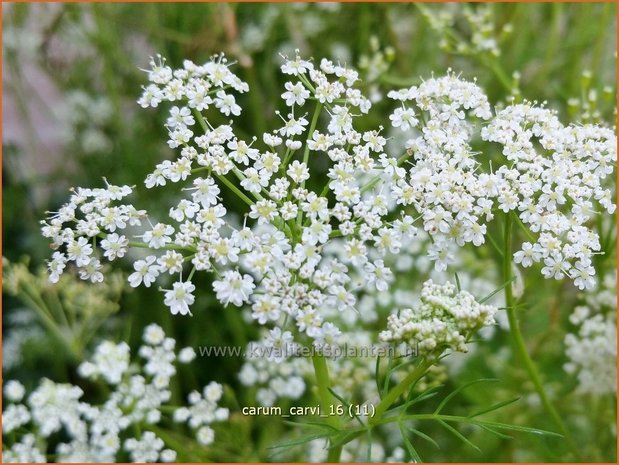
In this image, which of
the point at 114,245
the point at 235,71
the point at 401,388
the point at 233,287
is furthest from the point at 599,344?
the point at 235,71

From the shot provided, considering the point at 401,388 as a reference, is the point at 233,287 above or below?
above

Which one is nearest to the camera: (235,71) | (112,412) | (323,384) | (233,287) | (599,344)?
(233,287)

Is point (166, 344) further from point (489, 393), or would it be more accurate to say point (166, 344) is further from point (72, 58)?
point (72, 58)

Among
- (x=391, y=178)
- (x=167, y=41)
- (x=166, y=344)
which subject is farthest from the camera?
(x=167, y=41)

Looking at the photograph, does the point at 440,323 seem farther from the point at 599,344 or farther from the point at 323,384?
the point at 599,344

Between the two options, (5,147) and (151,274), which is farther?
(5,147)

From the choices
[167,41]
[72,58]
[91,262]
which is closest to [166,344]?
[91,262]
